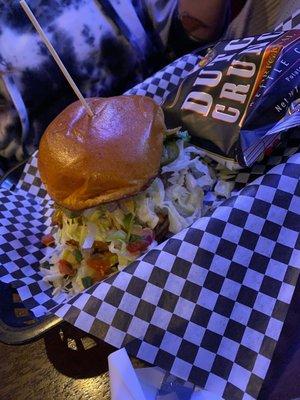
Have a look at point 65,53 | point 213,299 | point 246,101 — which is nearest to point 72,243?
point 213,299

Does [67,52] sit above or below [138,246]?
above

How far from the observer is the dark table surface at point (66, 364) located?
1.28 metres

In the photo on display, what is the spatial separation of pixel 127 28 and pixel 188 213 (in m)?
1.18

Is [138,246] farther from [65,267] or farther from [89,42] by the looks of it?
[89,42]

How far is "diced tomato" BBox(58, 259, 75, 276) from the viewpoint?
1.70 meters

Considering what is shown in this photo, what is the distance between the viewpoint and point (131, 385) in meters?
1.18

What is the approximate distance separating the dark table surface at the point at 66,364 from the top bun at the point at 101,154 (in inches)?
17.6

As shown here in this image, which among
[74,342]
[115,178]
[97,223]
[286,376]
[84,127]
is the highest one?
[84,127]

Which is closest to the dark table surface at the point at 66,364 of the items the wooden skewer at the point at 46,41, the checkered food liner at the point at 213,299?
the checkered food liner at the point at 213,299

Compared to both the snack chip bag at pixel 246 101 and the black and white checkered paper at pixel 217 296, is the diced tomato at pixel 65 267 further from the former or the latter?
the snack chip bag at pixel 246 101

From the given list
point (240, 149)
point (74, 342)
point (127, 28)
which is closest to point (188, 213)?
point (240, 149)

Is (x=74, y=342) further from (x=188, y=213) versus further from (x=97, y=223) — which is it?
(x=188, y=213)

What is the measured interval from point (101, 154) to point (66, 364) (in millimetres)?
688

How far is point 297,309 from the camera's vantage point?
1330 mm
